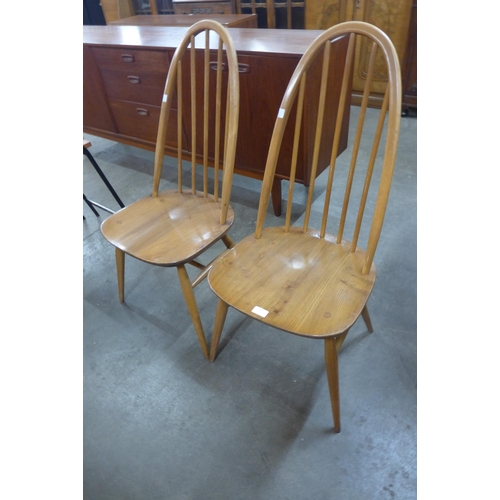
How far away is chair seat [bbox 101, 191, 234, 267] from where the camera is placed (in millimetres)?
1090

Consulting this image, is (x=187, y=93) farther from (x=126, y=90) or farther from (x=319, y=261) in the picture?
(x=319, y=261)

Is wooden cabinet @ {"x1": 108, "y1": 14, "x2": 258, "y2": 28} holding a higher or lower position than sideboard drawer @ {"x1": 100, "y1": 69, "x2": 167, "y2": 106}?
higher

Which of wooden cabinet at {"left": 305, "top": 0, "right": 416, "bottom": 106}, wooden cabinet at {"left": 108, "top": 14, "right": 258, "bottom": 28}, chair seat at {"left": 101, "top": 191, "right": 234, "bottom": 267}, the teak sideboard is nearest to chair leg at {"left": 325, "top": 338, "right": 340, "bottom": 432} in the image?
chair seat at {"left": 101, "top": 191, "right": 234, "bottom": 267}

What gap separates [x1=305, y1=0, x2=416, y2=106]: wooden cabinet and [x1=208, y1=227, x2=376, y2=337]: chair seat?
217cm

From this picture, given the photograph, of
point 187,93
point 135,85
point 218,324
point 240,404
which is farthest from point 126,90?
point 240,404

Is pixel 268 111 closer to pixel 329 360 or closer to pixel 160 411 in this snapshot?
pixel 329 360

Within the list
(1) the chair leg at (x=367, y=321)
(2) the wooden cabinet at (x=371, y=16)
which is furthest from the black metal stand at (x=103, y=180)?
(2) the wooden cabinet at (x=371, y=16)

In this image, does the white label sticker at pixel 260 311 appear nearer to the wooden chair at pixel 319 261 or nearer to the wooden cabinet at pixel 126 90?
the wooden chair at pixel 319 261

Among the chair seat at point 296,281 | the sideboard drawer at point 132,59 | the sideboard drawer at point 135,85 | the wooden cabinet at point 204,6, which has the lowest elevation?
the chair seat at point 296,281

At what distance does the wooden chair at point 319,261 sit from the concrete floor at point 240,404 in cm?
14

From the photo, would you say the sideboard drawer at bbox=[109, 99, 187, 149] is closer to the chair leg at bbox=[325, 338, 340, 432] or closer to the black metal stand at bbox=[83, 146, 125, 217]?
the black metal stand at bbox=[83, 146, 125, 217]

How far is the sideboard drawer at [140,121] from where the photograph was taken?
1.98m

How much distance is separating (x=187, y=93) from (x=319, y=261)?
3.98 feet

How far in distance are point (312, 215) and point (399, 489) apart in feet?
4.15
